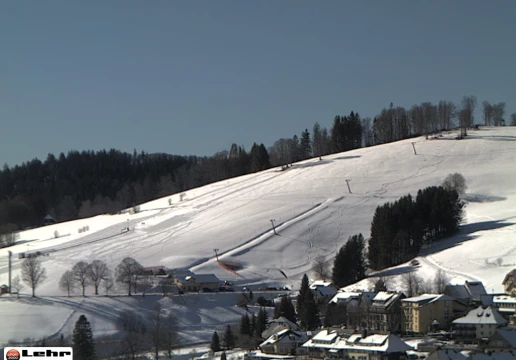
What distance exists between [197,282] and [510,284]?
22.6m

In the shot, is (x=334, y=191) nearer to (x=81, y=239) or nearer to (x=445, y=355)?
(x=81, y=239)

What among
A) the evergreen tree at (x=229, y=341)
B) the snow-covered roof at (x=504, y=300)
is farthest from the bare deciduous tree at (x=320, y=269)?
the evergreen tree at (x=229, y=341)

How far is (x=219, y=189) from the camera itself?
97188mm

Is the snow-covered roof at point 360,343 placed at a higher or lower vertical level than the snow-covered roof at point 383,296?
lower

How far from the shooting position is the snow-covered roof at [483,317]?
122 ft

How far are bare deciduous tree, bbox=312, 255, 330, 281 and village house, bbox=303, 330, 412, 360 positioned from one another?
22708mm

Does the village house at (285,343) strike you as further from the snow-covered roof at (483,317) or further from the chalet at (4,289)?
the chalet at (4,289)

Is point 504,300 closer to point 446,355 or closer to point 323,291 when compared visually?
point 446,355

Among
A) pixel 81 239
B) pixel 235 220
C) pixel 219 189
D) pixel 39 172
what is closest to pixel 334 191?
pixel 235 220

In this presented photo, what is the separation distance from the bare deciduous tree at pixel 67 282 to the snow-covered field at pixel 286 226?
81 centimetres

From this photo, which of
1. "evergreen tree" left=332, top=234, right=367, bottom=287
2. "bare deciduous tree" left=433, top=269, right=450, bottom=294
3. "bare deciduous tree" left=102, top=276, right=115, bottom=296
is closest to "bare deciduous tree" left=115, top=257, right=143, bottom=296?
"bare deciduous tree" left=102, top=276, right=115, bottom=296

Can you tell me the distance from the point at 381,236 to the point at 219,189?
40038mm

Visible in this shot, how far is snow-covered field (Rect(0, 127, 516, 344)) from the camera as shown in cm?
5066

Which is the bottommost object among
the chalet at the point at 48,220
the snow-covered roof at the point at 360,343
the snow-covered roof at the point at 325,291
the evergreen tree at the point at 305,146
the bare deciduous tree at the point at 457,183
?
the snow-covered roof at the point at 325,291
